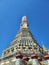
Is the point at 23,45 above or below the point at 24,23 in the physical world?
below

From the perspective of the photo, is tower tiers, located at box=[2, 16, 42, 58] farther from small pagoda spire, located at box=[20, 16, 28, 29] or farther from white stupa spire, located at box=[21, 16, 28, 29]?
white stupa spire, located at box=[21, 16, 28, 29]

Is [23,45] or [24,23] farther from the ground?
[24,23]

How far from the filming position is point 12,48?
2229 inches

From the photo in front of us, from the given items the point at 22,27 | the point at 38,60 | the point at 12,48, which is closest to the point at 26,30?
the point at 22,27

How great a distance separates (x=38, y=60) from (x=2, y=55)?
25.8 m

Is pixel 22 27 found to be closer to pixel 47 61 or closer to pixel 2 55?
pixel 2 55

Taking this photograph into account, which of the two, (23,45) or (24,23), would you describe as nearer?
(23,45)

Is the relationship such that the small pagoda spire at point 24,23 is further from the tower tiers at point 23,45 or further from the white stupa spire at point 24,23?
the tower tiers at point 23,45

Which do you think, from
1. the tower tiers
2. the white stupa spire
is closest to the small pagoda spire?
the white stupa spire

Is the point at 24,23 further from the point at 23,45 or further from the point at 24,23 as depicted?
the point at 23,45

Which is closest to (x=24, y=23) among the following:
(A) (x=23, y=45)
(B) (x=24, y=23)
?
(B) (x=24, y=23)

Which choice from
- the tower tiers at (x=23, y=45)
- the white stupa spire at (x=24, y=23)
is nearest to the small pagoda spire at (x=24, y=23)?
the white stupa spire at (x=24, y=23)

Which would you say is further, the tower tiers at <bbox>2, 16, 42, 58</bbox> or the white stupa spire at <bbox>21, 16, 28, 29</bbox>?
the white stupa spire at <bbox>21, 16, 28, 29</bbox>

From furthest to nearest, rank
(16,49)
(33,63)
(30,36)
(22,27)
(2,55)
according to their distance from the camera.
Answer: (22,27) < (30,36) < (2,55) < (16,49) < (33,63)
